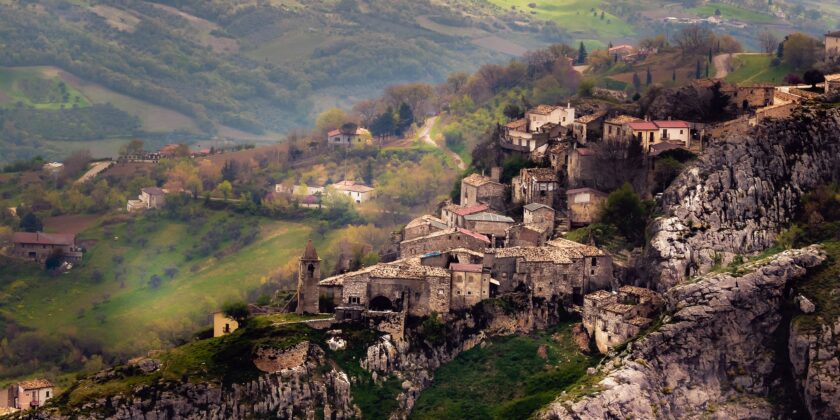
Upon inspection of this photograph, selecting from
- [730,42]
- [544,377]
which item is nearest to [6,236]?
[730,42]

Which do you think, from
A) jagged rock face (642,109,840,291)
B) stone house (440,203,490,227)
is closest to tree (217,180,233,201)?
stone house (440,203,490,227)

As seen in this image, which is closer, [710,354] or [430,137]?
[710,354]

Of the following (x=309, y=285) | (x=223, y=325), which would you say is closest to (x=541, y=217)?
(x=309, y=285)

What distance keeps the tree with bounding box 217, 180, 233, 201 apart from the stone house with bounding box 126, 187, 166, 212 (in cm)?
494

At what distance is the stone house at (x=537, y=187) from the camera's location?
106000mm

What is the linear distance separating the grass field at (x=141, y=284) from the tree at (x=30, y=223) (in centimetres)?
416

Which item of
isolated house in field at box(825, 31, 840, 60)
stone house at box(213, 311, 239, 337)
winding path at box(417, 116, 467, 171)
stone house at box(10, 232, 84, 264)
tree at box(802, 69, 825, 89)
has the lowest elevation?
stone house at box(10, 232, 84, 264)

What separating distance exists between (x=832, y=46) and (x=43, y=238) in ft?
210

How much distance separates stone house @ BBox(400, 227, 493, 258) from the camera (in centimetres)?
10019

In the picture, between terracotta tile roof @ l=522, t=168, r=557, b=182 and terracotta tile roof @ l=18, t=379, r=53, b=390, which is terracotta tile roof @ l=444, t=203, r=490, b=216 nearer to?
terracotta tile roof @ l=522, t=168, r=557, b=182

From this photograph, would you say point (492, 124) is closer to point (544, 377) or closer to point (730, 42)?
point (730, 42)

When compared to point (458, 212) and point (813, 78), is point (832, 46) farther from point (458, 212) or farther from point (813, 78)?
point (458, 212)

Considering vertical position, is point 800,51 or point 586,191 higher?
point 586,191

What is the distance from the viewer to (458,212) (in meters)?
106
